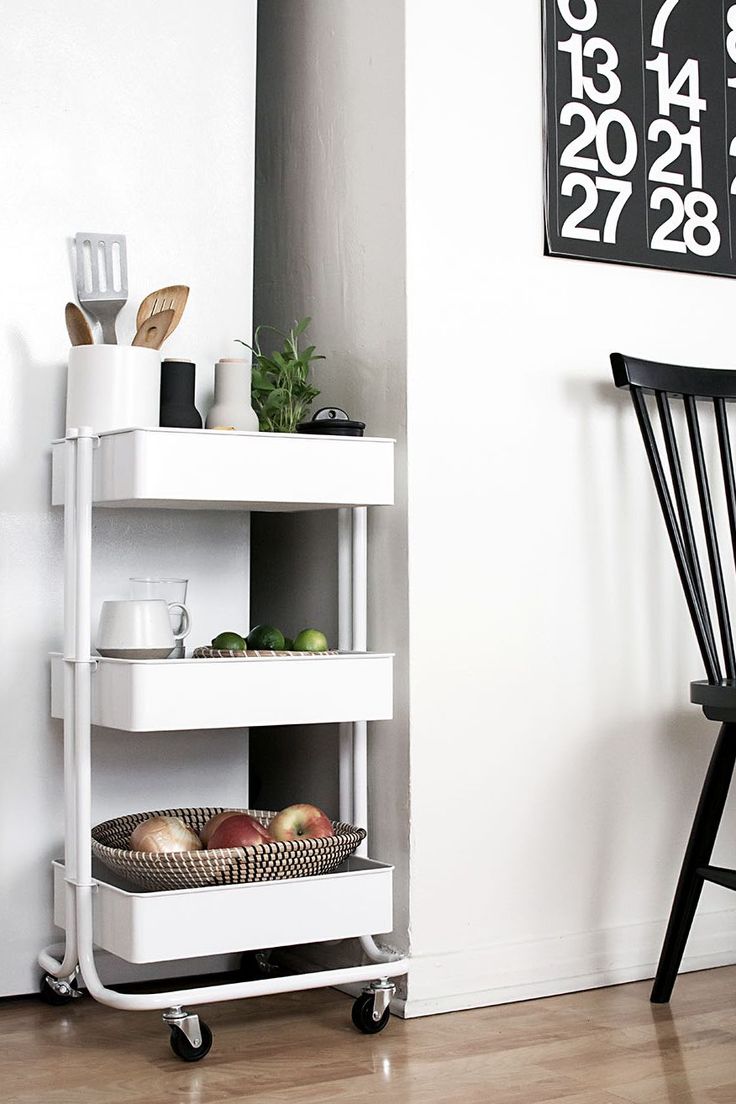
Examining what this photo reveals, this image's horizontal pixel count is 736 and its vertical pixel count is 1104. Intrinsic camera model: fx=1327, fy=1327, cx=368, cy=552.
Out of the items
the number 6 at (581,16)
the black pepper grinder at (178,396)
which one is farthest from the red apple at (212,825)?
the number 6 at (581,16)

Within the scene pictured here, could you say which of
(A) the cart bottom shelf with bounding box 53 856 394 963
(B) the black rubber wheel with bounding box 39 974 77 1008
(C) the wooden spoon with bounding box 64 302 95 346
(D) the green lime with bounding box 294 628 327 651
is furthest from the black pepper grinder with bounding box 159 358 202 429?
(B) the black rubber wheel with bounding box 39 974 77 1008

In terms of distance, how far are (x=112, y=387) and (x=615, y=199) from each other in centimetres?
91

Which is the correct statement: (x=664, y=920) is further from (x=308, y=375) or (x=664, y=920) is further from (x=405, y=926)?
(x=308, y=375)

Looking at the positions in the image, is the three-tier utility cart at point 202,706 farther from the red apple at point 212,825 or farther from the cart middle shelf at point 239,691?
the red apple at point 212,825

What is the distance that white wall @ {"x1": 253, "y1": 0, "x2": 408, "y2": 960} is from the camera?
206cm

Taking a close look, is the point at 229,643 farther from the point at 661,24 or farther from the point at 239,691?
the point at 661,24

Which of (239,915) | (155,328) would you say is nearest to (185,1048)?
(239,915)

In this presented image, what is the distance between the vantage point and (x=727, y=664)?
7.03 feet

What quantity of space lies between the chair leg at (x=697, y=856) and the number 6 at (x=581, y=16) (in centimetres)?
117

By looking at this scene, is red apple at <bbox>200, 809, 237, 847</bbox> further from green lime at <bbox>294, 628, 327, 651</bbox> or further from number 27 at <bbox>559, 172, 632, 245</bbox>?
number 27 at <bbox>559, 172, 632, 245</bbox>

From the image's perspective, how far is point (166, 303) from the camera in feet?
6.68

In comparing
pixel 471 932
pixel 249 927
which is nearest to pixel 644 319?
pixel 471 932

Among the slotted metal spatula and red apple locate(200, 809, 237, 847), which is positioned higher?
the slotted metal spatula

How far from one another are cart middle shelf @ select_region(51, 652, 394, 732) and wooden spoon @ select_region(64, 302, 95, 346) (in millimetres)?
506
